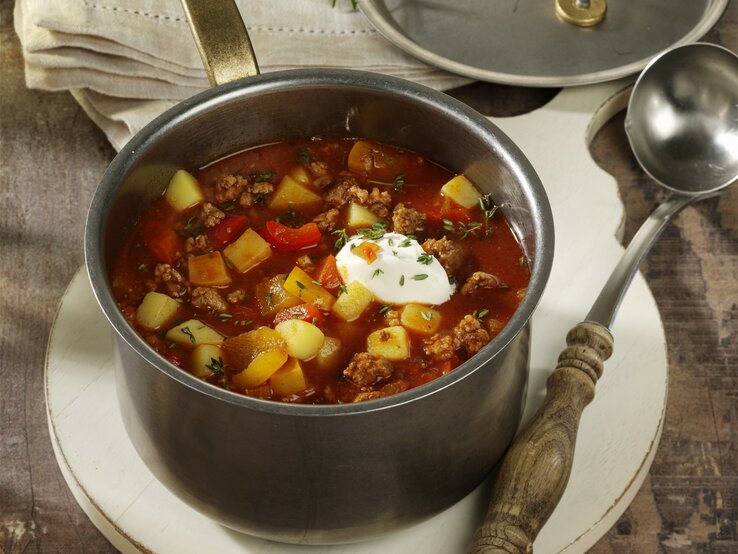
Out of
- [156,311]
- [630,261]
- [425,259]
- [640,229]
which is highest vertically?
[640,229]

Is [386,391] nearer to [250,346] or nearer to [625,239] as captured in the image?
[250,346]

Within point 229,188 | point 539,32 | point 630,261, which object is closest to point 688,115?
point 539,32

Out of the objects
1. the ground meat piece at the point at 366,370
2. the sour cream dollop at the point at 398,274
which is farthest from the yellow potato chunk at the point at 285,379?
the sour cream dollop at the point at 398,274

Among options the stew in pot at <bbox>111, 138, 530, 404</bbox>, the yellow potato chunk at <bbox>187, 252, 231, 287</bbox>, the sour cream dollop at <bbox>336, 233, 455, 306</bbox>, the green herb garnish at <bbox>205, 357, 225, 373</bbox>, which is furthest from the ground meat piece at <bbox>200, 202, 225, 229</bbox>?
the green herb garnish at <bbox>205, 357, 225, 373</bbox>

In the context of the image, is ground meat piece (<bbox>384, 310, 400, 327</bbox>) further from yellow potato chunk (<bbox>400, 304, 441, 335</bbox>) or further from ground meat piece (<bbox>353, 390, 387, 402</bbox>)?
ground meat piece (<bbox>353, 390, 387, 402</bbox>)

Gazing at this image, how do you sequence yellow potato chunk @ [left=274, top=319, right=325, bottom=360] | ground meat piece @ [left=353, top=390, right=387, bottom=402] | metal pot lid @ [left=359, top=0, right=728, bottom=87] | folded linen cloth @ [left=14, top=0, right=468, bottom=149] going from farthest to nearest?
metal pot lid @ [left=359, top=0, right=728, bottom=87]
folded linen cloth @ [left=14, top=0, right=468, bottom=149]
yellow potato chunk @ [left=274, top=319, right=325, bottom=360]
ground meat piece @ [left=353, top=390, right=387, bottom=402]

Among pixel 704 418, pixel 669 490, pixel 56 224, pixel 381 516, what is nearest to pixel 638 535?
pixel 669 490
